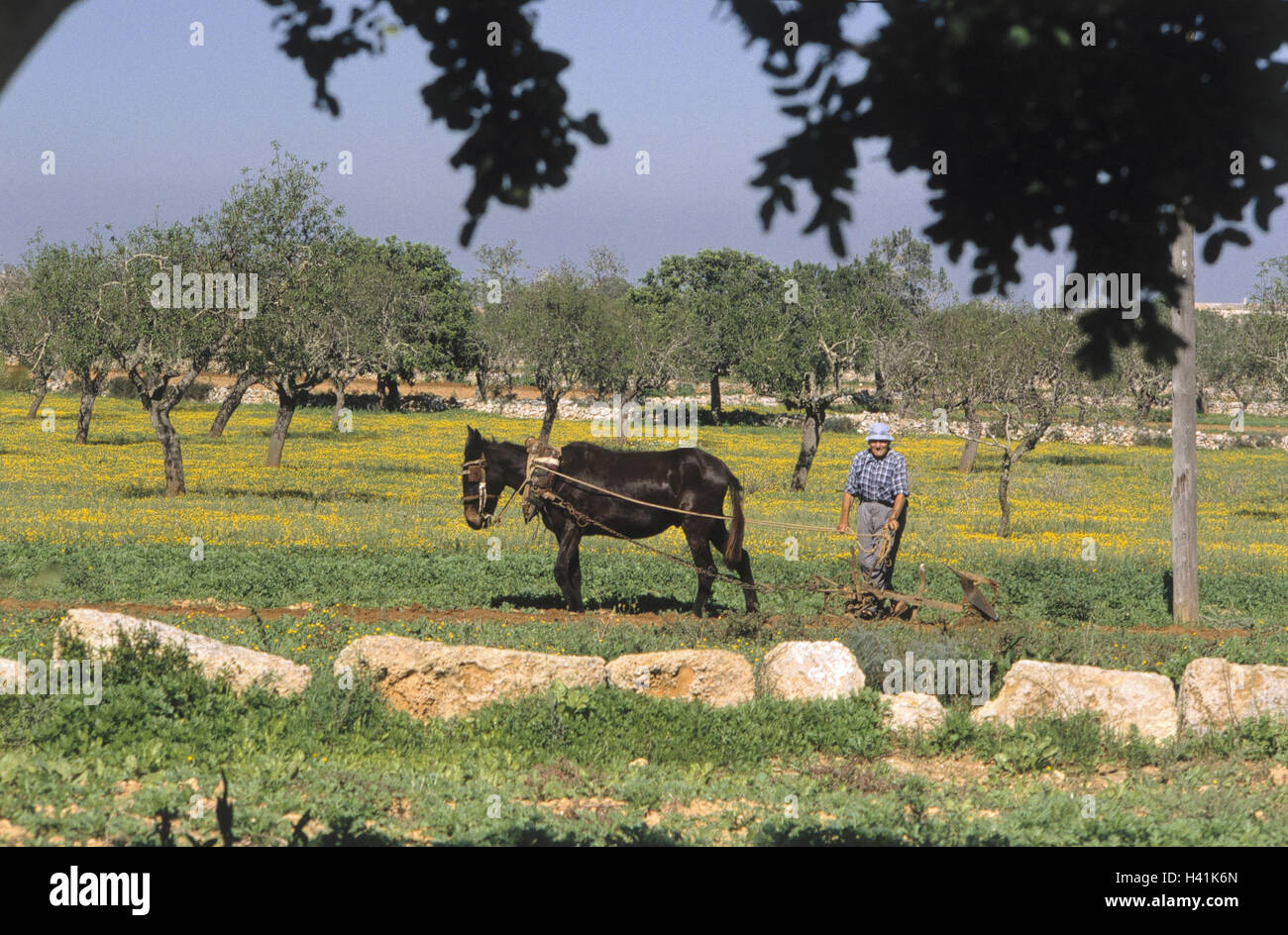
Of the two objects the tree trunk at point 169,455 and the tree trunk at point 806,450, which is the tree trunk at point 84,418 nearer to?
the tree trunk at point 169,455

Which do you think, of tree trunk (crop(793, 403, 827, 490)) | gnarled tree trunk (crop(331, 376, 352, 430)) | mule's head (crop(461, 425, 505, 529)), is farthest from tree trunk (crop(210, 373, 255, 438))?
mule's head (crop(461, 425, 505, 529))

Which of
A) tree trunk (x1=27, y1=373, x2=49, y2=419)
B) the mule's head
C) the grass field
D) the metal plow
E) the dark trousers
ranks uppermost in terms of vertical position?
tree trunk (x1=27, y1=373, x2=49, y2=419)

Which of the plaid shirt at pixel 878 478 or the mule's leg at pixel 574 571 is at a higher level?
the plaid shirt at pixel 878 478

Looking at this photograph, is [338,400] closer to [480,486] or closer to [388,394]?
[388,394]

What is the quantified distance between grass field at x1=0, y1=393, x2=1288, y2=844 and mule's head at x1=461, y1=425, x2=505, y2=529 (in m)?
1.16

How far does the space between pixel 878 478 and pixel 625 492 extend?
122 inches

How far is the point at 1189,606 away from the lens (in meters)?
15.1

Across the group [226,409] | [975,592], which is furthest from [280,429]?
[975,592]

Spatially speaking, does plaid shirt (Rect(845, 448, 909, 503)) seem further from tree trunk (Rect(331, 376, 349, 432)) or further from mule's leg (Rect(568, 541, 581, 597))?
tree trunk (Rect(331, 376, 349, 432))

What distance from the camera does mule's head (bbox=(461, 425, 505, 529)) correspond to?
14070mm

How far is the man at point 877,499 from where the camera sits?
43.9ft

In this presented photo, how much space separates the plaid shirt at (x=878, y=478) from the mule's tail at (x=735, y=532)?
1.34m

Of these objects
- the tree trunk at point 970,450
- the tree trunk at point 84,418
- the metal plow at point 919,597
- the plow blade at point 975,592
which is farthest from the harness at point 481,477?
the tree trunk at point 84,418
